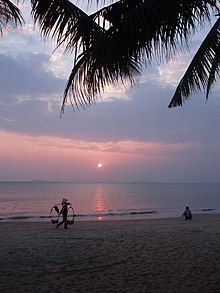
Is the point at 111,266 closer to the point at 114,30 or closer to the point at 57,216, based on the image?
the point at 114,30

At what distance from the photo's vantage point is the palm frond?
409 centimetres

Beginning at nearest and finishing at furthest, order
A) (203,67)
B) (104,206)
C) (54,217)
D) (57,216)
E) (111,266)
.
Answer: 1. (203,67)
2. (111,266)
3. (57,216)
4. (54,217)
5. (104,206)

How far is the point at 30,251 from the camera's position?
863 cm

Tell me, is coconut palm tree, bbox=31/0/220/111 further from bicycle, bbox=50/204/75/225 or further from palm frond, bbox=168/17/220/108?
bicycle, bbox=50/204/75/225

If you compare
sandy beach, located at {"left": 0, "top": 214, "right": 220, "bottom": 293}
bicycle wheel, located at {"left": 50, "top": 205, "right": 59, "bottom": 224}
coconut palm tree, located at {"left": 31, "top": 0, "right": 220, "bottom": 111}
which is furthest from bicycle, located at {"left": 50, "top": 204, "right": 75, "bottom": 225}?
coconut palm tree, located at {"left": 31, "top": 0, "right": 220, "bottom": 111}

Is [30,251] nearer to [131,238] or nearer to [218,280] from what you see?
[131,238]

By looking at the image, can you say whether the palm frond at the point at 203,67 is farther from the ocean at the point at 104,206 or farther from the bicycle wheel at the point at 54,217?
the ocean at the point at 104,206

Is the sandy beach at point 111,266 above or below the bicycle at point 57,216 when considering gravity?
above

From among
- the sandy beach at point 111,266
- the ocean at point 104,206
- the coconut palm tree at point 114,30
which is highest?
the coconut palm tree at point 114,30

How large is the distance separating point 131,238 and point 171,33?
8820mm

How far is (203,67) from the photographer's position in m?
4.33

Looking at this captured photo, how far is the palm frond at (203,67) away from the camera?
4.09 meters

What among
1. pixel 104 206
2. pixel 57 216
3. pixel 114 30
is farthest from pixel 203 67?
pixel 104 206

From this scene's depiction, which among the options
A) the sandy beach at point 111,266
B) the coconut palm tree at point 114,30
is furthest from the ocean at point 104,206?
the coconut palm tree at point 114,30
